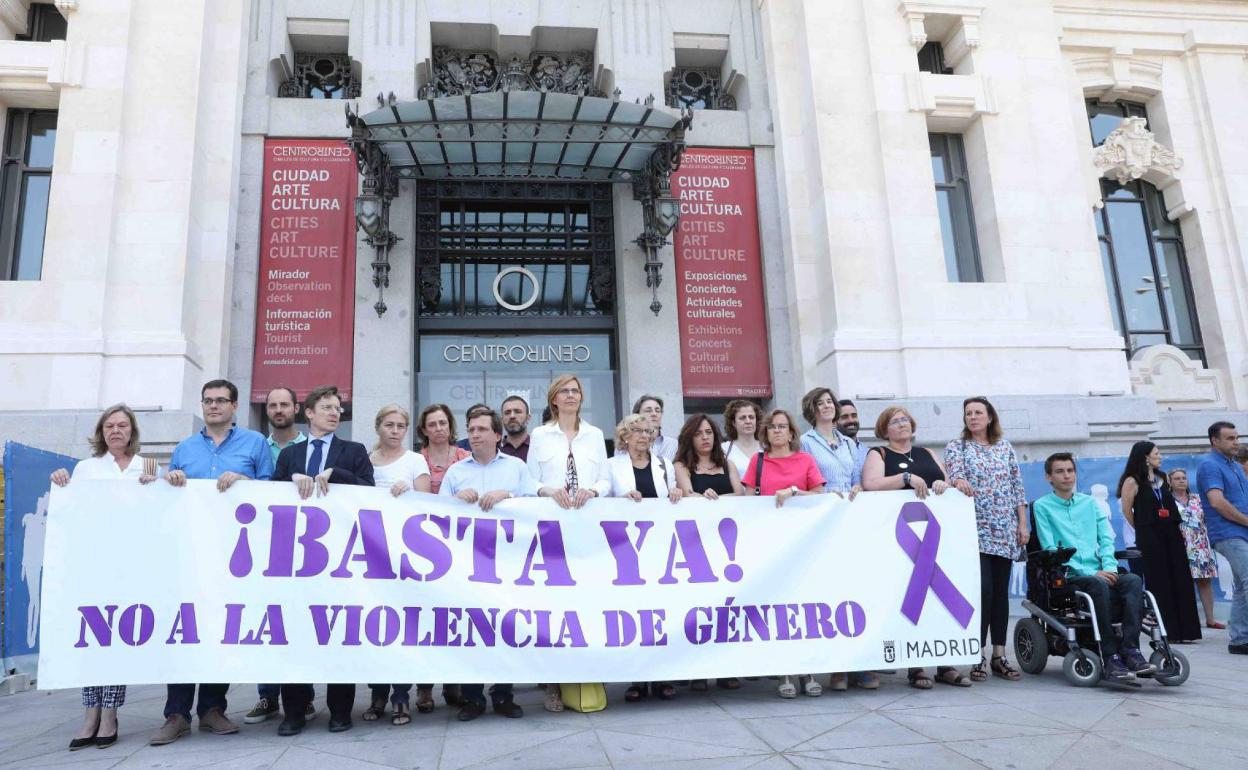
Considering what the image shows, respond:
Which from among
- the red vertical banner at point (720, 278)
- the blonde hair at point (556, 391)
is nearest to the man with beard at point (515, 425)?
the blonde hair at point (556, 391)

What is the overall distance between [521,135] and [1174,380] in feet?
38.9

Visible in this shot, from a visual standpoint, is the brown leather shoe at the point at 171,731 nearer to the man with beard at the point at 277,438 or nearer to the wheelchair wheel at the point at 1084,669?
the man with beard at the point at 277,438

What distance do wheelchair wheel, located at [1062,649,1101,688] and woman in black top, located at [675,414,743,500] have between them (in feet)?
9.23

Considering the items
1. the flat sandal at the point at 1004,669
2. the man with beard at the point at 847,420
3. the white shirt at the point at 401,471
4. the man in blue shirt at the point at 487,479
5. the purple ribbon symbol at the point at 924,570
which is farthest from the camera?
the man with beard at the point at 847,420

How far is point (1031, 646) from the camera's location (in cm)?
655

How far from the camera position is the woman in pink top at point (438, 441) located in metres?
6.19

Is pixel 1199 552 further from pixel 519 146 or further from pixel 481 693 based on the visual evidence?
pixel 519 146

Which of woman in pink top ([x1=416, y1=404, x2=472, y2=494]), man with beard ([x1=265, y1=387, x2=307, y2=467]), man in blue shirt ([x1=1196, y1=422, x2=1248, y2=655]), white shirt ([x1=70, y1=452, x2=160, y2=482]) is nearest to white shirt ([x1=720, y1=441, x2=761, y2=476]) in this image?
woman in pink top ([x1=416, y1=404, x2=472, y2=494])

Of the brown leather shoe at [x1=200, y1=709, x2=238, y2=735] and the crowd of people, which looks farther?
the crowd of people

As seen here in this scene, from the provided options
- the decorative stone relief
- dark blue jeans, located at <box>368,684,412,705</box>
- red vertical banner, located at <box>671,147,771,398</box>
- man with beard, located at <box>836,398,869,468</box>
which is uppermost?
red vertical banner, located at <box>671,147,771,398</box>

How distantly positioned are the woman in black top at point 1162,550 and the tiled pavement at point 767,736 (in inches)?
97.6

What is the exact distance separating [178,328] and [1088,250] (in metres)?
14.0

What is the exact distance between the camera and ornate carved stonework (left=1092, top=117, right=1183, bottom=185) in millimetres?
14750

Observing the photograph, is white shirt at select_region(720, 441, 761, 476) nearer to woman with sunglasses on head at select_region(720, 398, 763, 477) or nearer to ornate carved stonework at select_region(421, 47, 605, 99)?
woman with sunglasses on head at select_region(720, 398, 763, 477)
